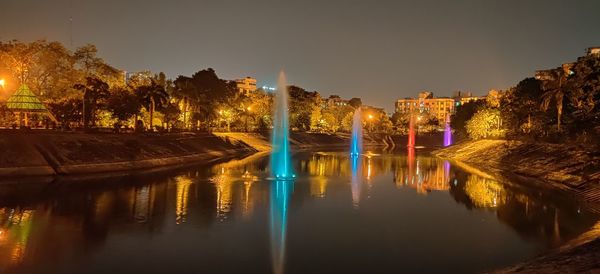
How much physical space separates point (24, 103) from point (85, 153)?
25.1 meters

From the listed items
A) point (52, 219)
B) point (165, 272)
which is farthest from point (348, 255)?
point (52, 219)

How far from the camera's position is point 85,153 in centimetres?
6072

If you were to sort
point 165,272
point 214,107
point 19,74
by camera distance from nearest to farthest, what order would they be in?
point 165,272
point 19,74
point 214,107

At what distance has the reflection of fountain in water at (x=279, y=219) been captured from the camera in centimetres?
2353

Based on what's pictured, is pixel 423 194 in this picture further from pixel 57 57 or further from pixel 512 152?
pixel 57 57

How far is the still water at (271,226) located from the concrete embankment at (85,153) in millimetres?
6764

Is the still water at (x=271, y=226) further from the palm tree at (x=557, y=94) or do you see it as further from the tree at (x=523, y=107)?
the tree at (x=523, y=107)

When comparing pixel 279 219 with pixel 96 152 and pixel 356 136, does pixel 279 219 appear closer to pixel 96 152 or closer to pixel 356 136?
pixel 96 152

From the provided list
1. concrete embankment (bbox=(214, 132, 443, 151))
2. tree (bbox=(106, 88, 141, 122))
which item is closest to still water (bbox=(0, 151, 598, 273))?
tree (bbox=(106, 88, 141, 122))

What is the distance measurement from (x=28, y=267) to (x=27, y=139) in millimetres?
43111

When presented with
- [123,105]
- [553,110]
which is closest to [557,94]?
[553,110]

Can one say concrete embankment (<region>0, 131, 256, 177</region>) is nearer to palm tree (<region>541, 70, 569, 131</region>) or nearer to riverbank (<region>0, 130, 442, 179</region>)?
riverbank (<region>0, 130, 442, 179</region>)

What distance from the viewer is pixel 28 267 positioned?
20.8m

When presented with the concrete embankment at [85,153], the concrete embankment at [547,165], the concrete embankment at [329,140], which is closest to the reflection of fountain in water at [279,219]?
the concrete embankment at [85,153]
